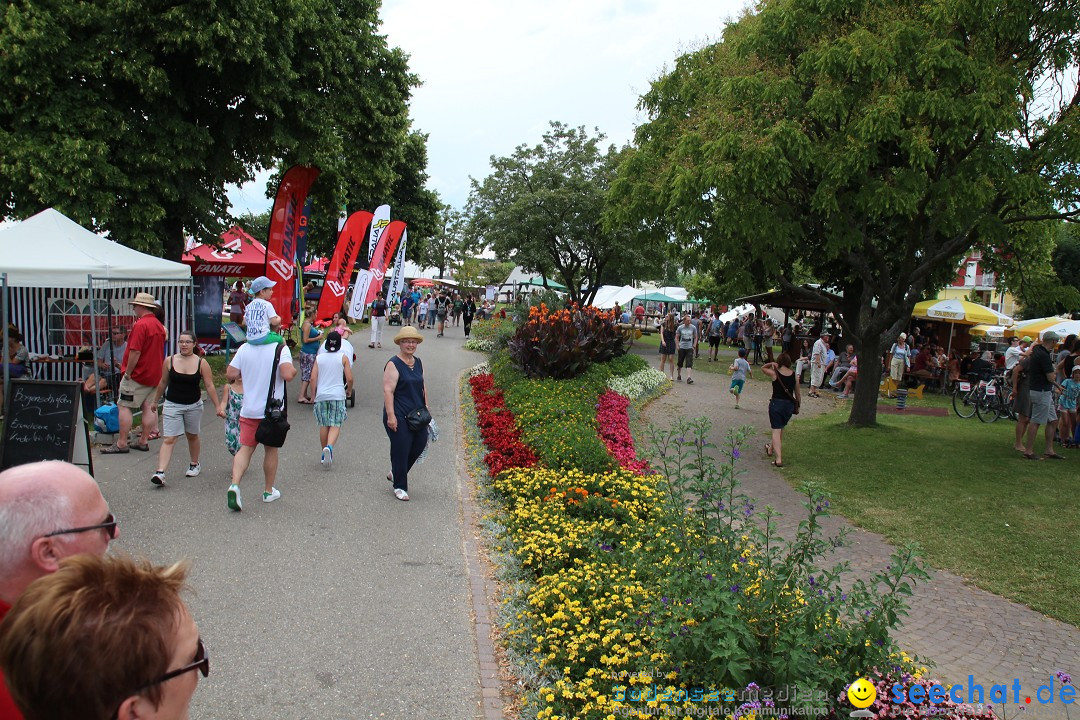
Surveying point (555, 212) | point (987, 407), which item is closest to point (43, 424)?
point (987, 407)

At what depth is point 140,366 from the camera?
28.2 feet

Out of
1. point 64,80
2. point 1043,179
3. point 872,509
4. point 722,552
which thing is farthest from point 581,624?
point 64,80

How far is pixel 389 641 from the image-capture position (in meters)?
4.59

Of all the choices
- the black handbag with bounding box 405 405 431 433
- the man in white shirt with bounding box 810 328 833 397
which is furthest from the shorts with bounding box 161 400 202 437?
the man in white shirt with bounding box 810 328 833 397

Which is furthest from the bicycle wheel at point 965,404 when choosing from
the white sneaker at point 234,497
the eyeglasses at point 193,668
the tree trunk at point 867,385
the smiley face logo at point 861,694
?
the eyeglasses at point 193,668

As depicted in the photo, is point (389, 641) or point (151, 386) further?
point (151, 386)

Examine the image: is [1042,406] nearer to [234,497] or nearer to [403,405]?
[403,405]

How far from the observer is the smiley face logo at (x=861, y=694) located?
3211 millimetres

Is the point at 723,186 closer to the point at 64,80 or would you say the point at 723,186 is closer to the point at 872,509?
the point at 872,509

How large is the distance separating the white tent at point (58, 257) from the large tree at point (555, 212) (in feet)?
79.5

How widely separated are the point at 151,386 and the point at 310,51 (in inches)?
347

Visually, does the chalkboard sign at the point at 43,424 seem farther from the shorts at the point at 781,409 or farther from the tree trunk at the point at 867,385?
the tree trunk at the point at 867,385

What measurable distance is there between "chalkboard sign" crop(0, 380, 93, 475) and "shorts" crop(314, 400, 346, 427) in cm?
264

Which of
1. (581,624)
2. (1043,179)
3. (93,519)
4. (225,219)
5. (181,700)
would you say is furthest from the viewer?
(225,219)
